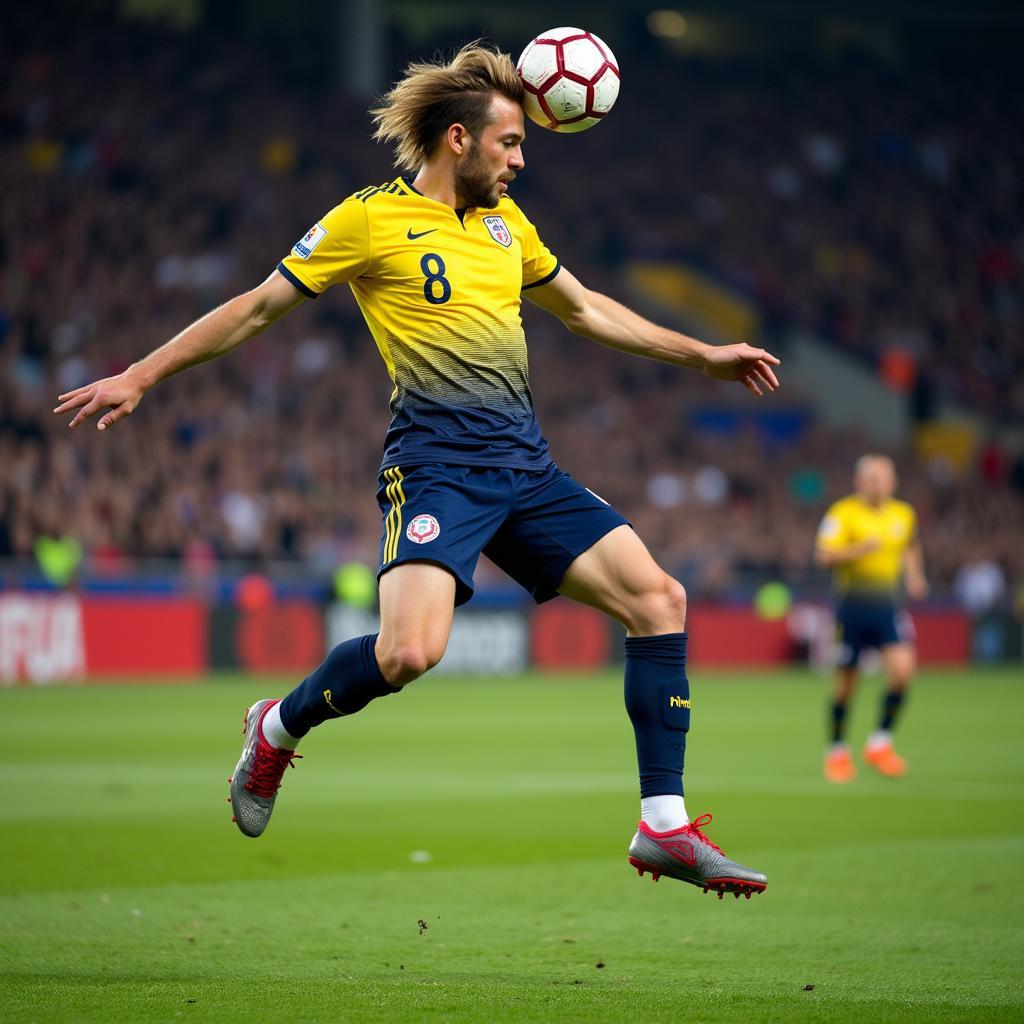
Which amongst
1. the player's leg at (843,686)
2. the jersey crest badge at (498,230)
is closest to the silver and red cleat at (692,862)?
the jersey crest badge at (498,230)

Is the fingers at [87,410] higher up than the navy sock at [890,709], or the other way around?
the fingers at [87,410]

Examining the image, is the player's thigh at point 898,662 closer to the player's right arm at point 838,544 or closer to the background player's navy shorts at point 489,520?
the player's right arm at point 838,544

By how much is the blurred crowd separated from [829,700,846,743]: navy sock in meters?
11.8

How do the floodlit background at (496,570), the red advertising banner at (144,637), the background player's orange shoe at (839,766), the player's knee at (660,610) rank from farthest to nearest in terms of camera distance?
the red advertising banner at (144,637), the background player's orange shoe at (839,766), the floodlit background at (496,570), the player's knee at (660,610)

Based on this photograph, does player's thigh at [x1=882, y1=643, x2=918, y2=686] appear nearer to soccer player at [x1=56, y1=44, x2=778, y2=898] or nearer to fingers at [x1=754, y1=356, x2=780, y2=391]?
fingers at [x1=754, y1=356, x2=780, y2=391]

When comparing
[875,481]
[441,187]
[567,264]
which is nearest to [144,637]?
[875,481]

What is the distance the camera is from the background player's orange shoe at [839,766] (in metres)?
13.0

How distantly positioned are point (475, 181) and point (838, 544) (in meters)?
8.53

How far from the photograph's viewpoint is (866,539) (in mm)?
14273

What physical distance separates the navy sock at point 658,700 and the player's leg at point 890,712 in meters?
7.37

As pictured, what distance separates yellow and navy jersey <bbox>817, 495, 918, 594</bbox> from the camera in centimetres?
1423

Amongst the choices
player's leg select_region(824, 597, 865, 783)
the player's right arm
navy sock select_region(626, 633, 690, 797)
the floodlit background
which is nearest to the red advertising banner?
the floodlit background

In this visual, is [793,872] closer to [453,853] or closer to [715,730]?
[453,853]

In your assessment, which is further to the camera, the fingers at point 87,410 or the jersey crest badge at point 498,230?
the jersey crest badge at point 498,230
